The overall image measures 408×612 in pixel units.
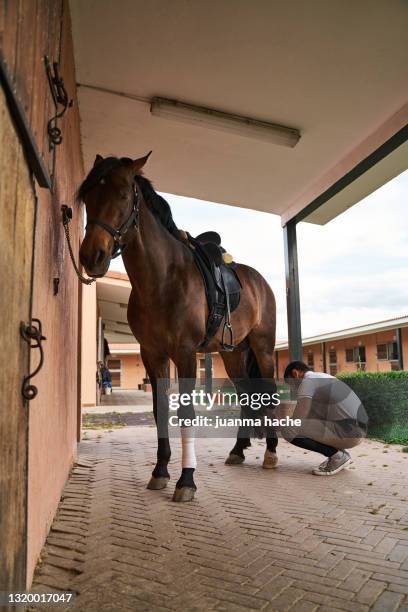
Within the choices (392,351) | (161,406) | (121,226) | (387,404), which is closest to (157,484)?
(161,406)

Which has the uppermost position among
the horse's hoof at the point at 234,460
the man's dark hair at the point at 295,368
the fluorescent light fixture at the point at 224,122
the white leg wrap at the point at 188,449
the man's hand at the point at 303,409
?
the fluorescent light fixture at the point at 224,122

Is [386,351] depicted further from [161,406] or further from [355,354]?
[161,406]

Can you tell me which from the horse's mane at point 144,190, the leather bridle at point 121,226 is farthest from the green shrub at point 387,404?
the leather bridle at point 121,226

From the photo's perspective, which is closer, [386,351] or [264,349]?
[264,349]

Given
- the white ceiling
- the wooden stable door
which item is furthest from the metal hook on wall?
the white ceiling

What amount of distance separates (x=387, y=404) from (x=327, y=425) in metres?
3.21

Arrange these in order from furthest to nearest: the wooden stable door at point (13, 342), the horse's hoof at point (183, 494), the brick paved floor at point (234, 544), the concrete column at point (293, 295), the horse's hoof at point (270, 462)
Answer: the concrete column at point (293, 295) < the horse's hoof at point (270, 462) < the horse's hoof at point (183, 494) < the brick paved floor at point (234, 544) < the wooden stable door at point (13, 342)

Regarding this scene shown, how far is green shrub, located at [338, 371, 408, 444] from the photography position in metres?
7.02

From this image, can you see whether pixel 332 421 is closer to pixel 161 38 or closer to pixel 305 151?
pixel 305 151

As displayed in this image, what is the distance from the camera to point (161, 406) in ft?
12.9

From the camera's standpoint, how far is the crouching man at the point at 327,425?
435 cm

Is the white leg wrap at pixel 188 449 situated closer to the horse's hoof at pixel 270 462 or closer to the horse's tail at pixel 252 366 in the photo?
the horse's hoof at pixel 270 462

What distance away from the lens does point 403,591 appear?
1932 mm

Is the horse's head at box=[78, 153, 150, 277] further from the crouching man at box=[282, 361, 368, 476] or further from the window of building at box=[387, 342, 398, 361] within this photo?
the window of building at box=[387, 342, 398, 361]
